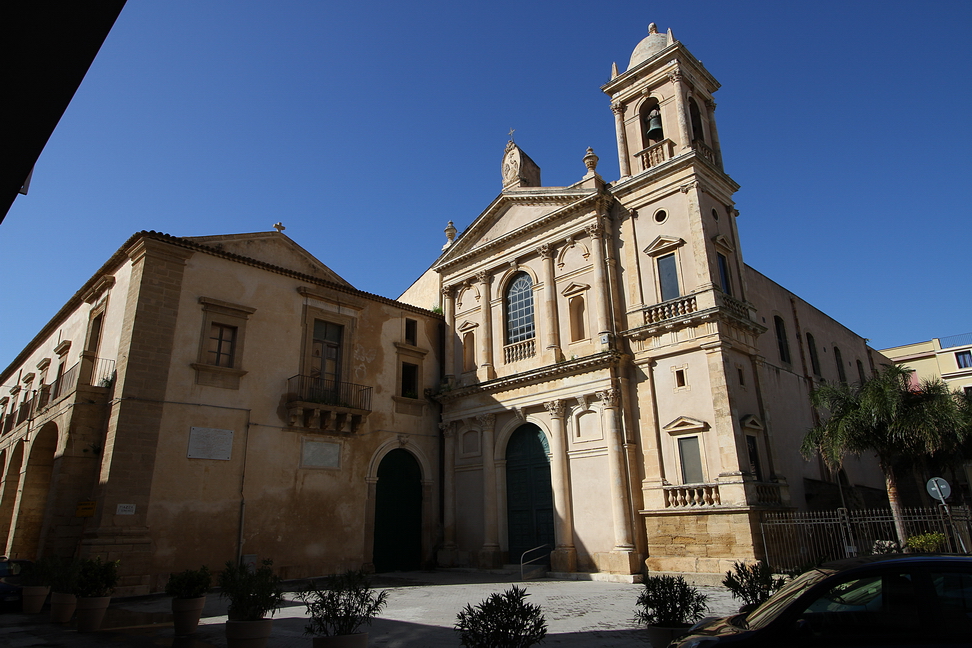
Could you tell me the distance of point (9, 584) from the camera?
1297 centimetres

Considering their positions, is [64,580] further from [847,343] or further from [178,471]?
[847,343]

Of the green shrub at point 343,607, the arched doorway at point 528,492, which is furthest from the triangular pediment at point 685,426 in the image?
the green shrub at point 343,607

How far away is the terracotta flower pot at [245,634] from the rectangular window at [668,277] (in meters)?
13.7

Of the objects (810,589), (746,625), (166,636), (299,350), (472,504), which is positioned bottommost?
(166,636)

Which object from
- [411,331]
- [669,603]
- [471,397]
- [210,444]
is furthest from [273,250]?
[669,603]

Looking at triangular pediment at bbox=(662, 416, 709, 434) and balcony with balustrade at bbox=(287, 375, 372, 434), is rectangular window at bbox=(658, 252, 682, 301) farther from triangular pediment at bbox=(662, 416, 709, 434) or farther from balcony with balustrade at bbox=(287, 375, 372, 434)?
balcony with balustrade at bbox=(287, 375, 372, 434)

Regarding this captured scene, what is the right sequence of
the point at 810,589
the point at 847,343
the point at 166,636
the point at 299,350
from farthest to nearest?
the point at 847,343
the point at 299,350
the point at 166,636
the point at 810,589

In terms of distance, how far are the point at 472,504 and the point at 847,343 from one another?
20.4 meters

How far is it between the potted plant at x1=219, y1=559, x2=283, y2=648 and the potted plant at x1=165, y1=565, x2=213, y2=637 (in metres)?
2.00

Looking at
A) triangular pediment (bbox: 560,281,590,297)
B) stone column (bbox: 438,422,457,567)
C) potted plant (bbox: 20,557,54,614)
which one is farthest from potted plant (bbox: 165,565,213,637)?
triangular pediment (bbox: 560,281,590,297)

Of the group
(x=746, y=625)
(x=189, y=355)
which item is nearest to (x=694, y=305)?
(x=746, y=625)

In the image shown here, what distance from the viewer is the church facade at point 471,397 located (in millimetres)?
15398

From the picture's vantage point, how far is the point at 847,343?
28938 millimetres

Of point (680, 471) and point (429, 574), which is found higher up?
point (680, 471)
